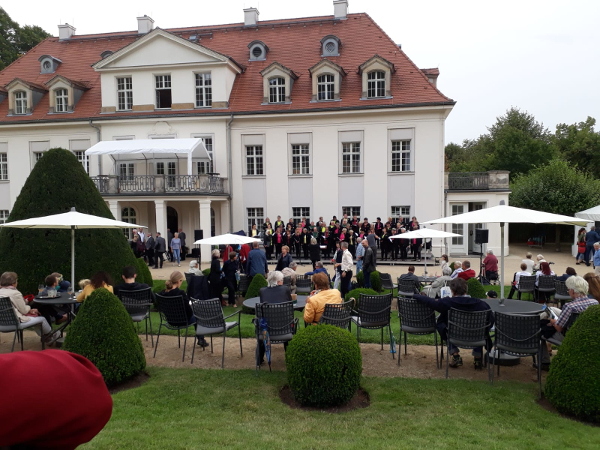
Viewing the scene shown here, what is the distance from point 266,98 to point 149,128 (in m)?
7.14

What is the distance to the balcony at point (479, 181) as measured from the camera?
24.9m

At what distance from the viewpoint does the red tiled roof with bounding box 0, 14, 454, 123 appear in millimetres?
25438

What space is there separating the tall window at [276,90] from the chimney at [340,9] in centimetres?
679

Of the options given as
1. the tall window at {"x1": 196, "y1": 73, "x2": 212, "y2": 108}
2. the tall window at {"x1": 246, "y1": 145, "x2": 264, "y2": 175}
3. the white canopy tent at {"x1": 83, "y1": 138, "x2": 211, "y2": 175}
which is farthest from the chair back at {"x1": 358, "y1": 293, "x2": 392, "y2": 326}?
the tall window at {"x1": 196, "y1": 73, "x2": 212, "y2": 108}

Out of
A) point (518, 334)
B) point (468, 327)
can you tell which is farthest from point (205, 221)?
point (518, 334)

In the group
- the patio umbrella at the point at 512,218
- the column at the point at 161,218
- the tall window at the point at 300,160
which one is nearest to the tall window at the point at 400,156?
the tall window at the point at 300,160

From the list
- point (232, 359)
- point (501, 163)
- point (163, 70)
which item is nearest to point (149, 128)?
point (163, 70)

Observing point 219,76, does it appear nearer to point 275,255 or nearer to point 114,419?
point 275,255

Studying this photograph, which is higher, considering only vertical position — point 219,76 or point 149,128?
point 219,76

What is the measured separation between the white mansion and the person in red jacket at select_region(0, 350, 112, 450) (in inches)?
909

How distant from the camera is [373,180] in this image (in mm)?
25359

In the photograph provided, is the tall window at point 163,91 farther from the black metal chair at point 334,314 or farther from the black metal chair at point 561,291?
the black metal chair at point 334,314

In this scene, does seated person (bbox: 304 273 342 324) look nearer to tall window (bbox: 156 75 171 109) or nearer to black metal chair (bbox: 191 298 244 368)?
black metal chair (bbox: 191 298 244 368)

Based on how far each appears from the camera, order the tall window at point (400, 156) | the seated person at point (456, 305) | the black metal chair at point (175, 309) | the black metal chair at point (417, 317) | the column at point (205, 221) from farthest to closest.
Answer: the tall window at point (400, 156) < the column at point (205, 221) < the black metal chair at point (175, 309) < the black metal chair at point (417, 317) < the seated person at point (456, 305)
